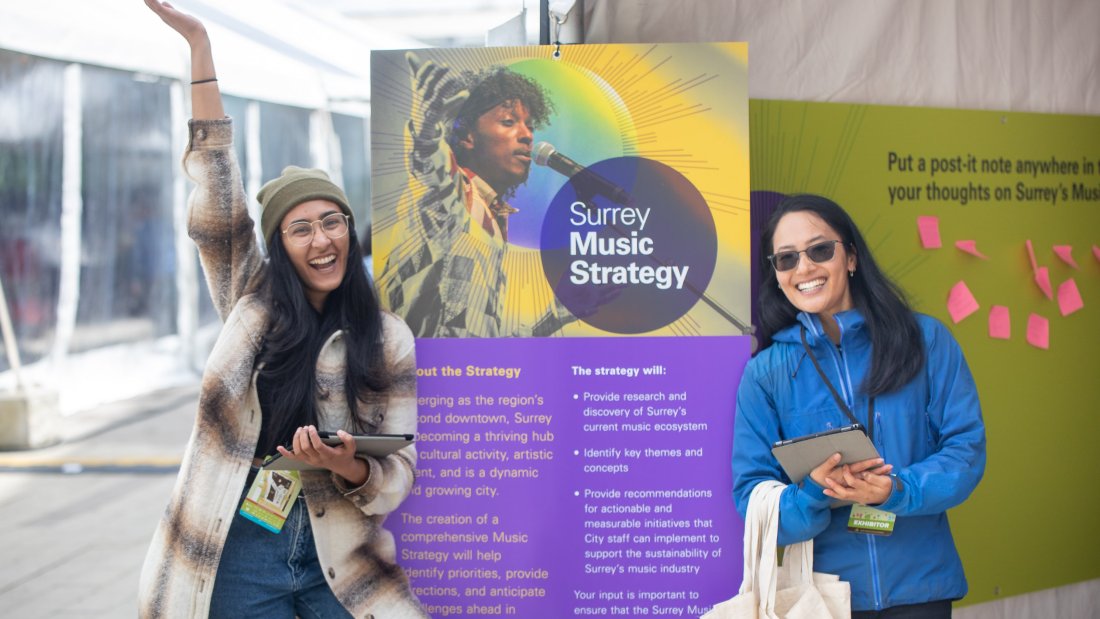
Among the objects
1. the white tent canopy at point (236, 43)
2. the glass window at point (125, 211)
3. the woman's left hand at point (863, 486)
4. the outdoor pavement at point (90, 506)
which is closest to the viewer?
the woman's left hand at point (863, 486)

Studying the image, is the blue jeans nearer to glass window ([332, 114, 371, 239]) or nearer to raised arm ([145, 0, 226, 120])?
raised arm ([145, 0, 226, 120])

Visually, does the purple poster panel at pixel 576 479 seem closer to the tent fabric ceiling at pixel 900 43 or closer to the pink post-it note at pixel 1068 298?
the tent fabric ceiling at pixel 900 43

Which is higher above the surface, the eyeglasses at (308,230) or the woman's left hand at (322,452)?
the eyeglasses at (308,230)

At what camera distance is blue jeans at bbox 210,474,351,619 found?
201cm

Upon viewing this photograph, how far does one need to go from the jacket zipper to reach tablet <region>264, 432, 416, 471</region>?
942 millimetres

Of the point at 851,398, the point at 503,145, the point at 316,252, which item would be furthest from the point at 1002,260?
the point at 316,252

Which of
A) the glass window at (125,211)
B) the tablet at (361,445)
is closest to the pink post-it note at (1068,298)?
the tablet at (361,445)

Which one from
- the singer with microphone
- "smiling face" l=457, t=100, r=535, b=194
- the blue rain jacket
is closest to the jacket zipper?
the blue rain jacket

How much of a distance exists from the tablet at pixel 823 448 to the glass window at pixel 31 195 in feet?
15.8

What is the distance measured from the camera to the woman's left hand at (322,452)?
1830 millimetres

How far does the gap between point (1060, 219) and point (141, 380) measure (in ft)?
17.7

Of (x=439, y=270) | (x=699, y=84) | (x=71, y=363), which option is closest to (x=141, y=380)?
(x=71, y=363)

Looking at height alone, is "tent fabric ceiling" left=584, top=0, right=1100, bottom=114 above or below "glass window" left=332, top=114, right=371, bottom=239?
below

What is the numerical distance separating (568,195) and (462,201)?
0.85ft
